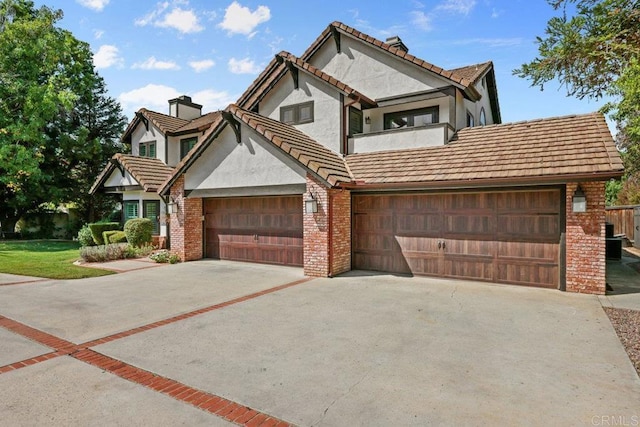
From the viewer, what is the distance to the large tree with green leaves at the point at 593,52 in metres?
6.93

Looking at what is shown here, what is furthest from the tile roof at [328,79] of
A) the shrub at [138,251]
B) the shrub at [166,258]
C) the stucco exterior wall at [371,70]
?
the shrub at [138,251]

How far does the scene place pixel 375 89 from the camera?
13.1 m

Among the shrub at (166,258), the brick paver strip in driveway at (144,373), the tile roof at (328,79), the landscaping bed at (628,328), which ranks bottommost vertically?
the brick paver strip in driveway at (144,373)

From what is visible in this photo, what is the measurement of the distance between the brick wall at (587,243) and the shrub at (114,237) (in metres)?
16.7

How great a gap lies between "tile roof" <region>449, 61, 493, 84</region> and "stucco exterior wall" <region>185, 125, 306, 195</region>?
7822 mm

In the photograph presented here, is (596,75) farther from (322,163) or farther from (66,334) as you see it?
(66,334)

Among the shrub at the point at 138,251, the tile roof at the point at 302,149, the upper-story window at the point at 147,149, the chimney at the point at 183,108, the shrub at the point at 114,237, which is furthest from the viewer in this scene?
the chimney at the point at 183,108

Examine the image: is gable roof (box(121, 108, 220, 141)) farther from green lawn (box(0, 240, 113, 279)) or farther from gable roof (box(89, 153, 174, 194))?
green lawn (box(0, 240, 113, 279))

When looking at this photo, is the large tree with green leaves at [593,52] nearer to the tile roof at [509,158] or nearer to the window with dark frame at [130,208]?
the tile roof at [509,158]

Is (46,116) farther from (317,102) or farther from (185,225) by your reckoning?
(317,102)

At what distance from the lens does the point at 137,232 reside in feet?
52.4

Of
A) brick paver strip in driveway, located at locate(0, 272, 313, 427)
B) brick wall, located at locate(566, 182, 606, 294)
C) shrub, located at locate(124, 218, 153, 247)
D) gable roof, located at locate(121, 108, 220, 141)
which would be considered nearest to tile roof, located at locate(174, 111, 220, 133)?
gable roof, located at locate(121, 108, 220, 141)

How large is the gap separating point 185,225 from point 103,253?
3.58 m

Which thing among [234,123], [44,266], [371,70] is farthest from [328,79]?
[44,266]
